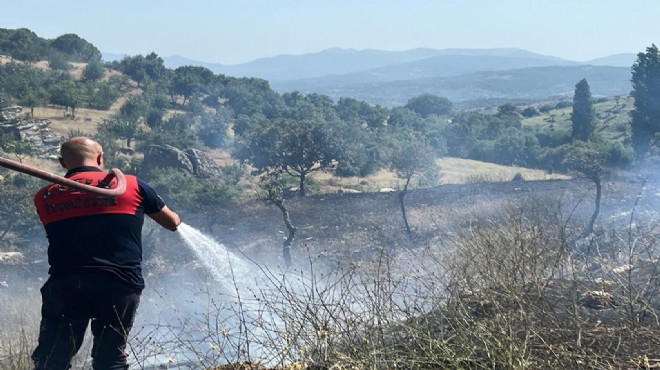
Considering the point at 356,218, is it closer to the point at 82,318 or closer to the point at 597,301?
the point at 597,301

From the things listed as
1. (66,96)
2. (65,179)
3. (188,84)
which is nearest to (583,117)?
(188,84)

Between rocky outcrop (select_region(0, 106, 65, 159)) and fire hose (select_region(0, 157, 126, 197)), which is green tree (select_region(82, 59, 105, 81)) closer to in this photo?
rocky outcrop (select_region(0, 106, 65, 159))

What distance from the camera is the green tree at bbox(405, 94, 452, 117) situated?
79.3 meters

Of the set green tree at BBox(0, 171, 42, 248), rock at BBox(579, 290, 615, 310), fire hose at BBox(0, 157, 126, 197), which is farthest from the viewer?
green tree at BBox(0, 171, 42, 248)

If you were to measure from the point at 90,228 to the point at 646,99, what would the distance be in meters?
38.7

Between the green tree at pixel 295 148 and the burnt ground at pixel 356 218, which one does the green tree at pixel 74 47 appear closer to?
the green tree at pixel 295 148

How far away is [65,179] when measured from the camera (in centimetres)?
307

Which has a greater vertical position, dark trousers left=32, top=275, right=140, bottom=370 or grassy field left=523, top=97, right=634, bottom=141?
dark trousers left=32, top=275, right=140, bottom=370

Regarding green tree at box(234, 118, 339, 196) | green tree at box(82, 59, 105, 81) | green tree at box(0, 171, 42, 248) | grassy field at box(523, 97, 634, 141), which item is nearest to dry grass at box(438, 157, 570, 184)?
green tree at box(234, 118, 339, 196)

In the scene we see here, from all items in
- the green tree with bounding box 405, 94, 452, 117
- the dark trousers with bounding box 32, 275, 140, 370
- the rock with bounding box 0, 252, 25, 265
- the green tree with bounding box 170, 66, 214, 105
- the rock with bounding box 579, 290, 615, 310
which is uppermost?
the dark trousers with bounding box 32, 275, 140, 370

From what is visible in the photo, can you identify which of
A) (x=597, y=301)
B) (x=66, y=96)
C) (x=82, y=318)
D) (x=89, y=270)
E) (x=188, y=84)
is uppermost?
(x=89, y=270)

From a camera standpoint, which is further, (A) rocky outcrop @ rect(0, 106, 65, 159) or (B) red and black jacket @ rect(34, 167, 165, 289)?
(A) rocky outcrop @ rect(0, 106, 65, 159)

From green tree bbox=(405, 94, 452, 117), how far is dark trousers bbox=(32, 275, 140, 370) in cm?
7578

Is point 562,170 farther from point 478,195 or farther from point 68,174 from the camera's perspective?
point 68,174
